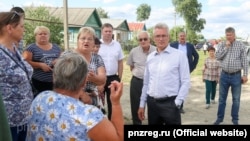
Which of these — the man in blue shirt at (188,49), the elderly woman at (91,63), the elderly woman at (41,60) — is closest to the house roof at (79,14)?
the man in blue shirt at (188,49)

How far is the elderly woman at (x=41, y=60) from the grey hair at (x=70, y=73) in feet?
7.68

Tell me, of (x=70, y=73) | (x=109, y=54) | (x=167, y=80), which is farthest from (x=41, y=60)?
(x=70, y=73)

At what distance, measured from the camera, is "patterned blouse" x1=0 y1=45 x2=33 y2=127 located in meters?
2.52

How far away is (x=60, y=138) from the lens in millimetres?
1908

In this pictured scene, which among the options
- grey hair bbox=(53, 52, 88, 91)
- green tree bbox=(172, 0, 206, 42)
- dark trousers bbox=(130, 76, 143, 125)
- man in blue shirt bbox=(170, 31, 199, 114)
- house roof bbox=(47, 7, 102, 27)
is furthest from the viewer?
green tree bbox=(172, 0, 206, 42)

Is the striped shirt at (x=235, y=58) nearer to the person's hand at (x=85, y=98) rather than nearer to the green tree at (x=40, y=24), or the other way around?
the person's hand at (x=85, y=98)

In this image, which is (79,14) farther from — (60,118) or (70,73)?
(60,118)

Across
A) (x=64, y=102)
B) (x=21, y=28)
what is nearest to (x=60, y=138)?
(x=64, y=102)

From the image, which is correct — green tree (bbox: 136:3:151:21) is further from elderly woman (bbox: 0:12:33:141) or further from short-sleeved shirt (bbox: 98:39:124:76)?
elderly woman (bbox: 0:12:33:141)

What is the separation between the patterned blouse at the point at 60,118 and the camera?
185 centimetres

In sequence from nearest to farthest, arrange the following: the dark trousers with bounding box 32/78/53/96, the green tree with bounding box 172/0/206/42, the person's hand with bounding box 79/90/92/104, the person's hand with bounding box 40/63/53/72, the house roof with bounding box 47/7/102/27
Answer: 1. the person's hand with bounding box 79/90/92/104
2. the person's hand with bounding box 40/63/53/72
3. the dark trousers with bounding box 32/78/53/96
4. the house roof with bounding box 47/7/102/27
5. the green tree with bounding box 172/0/206/42

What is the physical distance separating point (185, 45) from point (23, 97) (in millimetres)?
5016

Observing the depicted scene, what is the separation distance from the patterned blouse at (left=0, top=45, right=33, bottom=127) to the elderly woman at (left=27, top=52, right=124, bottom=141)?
59cm

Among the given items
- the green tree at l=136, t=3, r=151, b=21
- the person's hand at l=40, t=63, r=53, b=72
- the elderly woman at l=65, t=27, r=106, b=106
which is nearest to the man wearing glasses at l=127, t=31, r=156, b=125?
the person's hand at l=40, t=63, r=53, b=72
